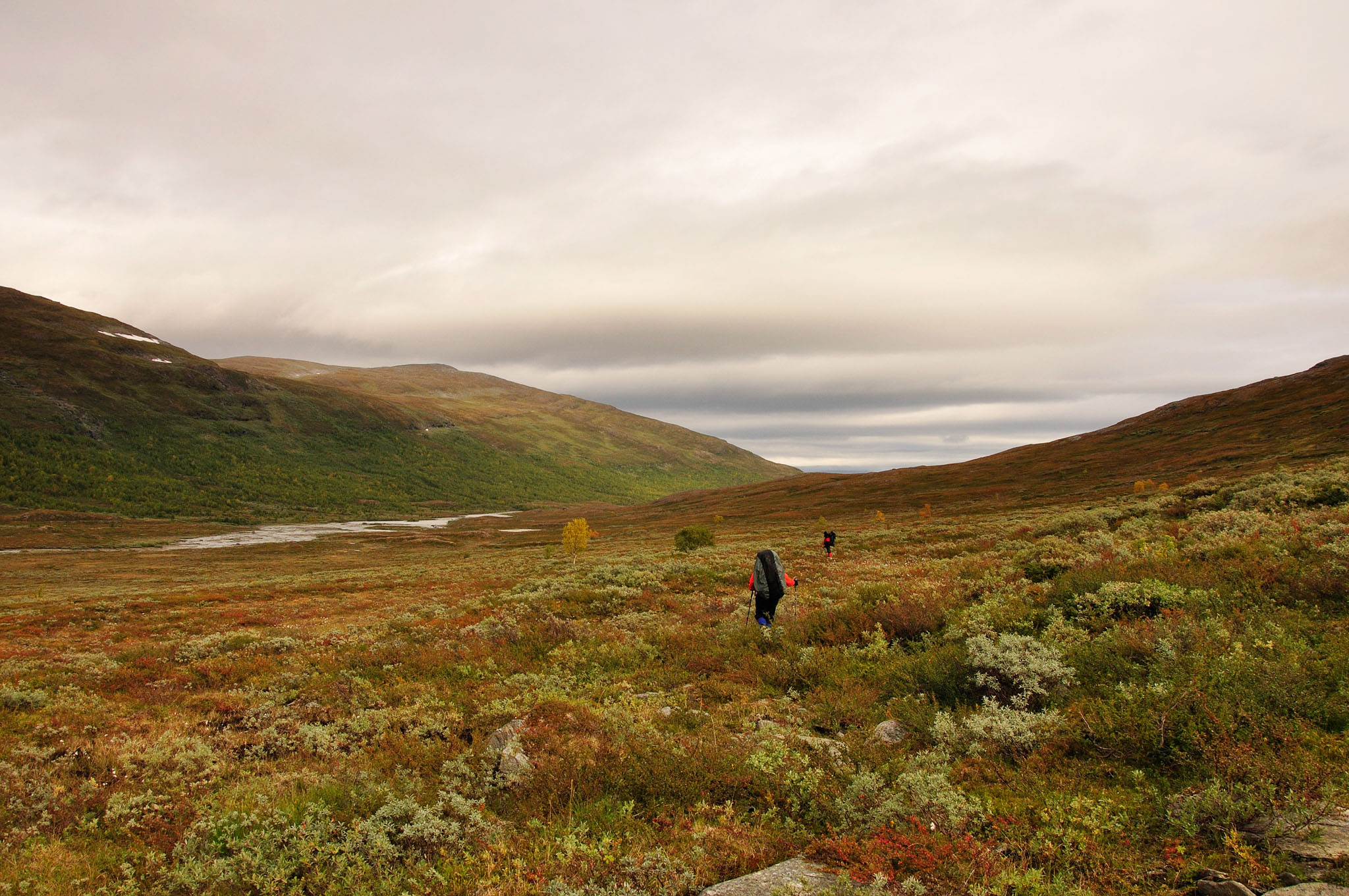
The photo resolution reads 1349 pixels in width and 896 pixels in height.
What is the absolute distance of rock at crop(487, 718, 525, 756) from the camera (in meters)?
8.09

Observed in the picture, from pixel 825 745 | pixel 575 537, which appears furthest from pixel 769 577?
pixel 575 537

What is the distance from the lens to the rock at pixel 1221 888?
3.89 meters

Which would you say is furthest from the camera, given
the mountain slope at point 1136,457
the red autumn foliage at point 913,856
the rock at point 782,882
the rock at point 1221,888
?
the mountain slope at point 1136,457

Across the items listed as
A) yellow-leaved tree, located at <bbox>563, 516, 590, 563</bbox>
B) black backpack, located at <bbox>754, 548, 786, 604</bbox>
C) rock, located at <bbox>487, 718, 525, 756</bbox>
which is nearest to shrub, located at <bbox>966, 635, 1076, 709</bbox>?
black backpack, located at <bbox>754, 548, 786, 604</bbox>

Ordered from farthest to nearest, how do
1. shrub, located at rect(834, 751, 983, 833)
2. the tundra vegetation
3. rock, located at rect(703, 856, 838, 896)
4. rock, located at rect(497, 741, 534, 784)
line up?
rock, located at rect(497, 741, 534, 784), shrub, located at rect(834, 751, 983, 833), the tundra vegetation, rock, located at rect(703, 856, 838, 896)

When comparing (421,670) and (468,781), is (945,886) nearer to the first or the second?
(468,781)

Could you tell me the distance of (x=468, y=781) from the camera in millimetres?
7449

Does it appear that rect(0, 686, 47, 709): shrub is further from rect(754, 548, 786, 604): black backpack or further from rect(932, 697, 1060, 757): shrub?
rect(932, 697, 1060, 757): shrub

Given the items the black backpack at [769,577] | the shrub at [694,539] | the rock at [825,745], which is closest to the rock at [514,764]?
the rock at [825,745]

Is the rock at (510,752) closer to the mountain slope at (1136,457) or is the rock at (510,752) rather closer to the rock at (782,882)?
the rock at (782,882)

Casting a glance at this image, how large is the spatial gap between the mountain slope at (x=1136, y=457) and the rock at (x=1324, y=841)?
67.1 meters

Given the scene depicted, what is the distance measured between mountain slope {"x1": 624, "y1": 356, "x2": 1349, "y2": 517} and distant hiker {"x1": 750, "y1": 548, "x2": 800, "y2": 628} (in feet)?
208

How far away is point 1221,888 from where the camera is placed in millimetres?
3975

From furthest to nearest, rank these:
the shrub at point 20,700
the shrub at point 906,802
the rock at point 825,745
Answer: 1. the shrub at point 20,700
2. the rock at point 825,745
3. the shrub at point 906,802
